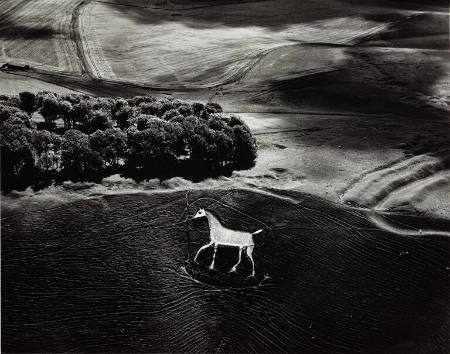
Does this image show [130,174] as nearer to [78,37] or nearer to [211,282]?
[211,282]

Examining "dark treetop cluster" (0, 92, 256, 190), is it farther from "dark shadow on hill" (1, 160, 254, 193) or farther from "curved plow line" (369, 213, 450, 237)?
"curved plow line" (369, 213, 450, 237)

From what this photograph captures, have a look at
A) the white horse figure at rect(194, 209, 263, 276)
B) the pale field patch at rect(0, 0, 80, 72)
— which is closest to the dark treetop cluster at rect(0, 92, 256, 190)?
the white horse figure at rect(194, 209, 263, 276)

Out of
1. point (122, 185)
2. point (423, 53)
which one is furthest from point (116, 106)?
point (423, 53)

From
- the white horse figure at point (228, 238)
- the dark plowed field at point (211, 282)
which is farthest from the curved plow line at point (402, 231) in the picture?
the white horse figure at point (228, 238)

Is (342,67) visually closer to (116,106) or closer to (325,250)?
(116,106)

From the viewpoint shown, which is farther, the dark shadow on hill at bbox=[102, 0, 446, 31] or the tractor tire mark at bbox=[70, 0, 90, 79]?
the dark shadow on hill at bbox=[102, 0, 446, 31]

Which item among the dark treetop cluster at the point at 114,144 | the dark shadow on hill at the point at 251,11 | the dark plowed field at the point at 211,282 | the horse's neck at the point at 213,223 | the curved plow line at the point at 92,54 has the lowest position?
the dark plowed field at the point at 211,282

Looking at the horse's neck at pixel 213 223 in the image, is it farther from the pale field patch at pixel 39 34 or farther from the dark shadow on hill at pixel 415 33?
the dark shadow on hill at pixel 415 33

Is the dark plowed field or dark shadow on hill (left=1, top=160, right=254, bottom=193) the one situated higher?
dark shadow on hill (left=1, top=160, right=254, bottom=193)
